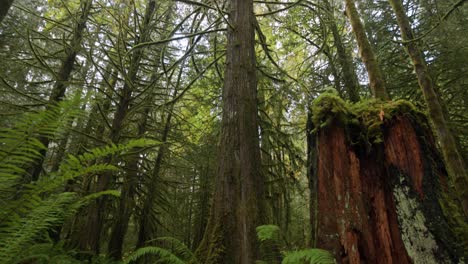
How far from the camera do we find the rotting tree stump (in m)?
2.17

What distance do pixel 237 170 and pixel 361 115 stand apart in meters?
1.46

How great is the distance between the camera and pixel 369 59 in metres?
5.45

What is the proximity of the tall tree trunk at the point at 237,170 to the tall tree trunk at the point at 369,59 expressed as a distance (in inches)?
95.6

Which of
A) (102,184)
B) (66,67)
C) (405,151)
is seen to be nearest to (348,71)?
(405,151)

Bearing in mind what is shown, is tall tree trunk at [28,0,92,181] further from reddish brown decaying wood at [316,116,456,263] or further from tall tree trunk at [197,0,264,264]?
reddish brown decaying wood at [316,116,456,263]

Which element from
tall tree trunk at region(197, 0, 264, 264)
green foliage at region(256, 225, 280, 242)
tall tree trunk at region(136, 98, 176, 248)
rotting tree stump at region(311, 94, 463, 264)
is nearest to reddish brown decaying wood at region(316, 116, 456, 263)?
rotting tree stump at region(311, 94, 463, 264)

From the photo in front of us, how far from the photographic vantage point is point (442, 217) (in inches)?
86.2

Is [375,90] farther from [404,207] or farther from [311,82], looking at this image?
[311,82]

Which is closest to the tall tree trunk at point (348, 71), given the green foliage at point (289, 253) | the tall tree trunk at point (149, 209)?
the tall tree trunk at point (149, 209)

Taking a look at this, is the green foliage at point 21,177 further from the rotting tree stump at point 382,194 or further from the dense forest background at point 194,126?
the rotting tree stump at point 382,194

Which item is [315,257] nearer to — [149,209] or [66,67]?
[149,209]

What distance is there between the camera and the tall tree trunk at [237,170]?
2.91 meters

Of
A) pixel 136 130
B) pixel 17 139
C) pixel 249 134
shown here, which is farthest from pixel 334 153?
pixel 136 130

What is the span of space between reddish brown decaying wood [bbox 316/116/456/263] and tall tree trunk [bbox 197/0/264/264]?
80 centimetres
